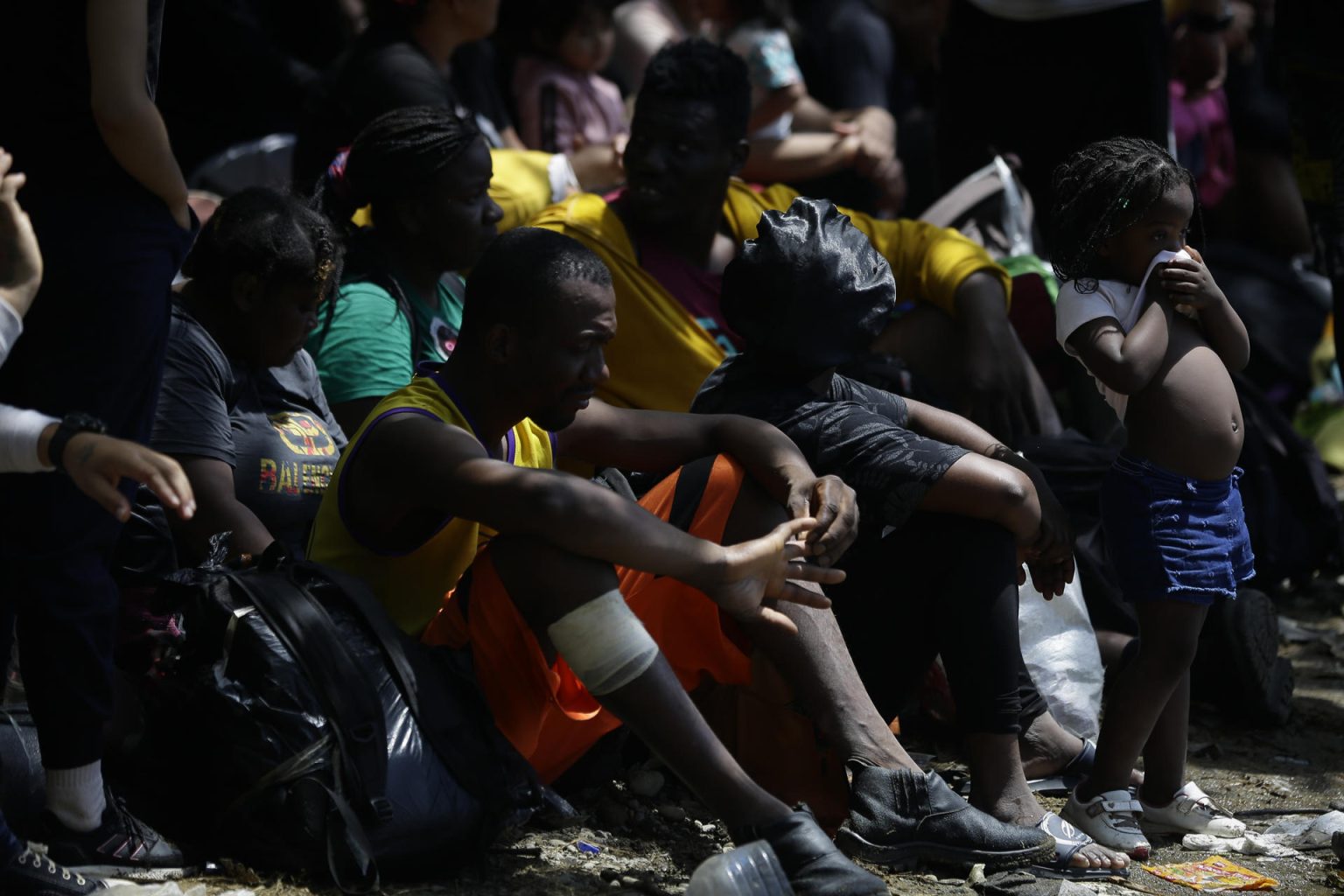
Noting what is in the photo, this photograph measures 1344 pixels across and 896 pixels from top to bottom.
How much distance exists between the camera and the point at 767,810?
2570 millimetres

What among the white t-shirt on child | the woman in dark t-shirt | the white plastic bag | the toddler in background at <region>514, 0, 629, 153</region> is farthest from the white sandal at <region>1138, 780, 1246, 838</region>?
the toddler in background at <region>514, 0, 629, 153</region>

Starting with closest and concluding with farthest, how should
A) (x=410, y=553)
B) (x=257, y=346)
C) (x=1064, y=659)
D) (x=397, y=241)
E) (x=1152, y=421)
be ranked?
(x=410, y=553)
(x=1152, y=421)
(x=257, y=346)
(x=1064, y=659)
(x=397, y=241)

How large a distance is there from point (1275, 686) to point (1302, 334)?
115 inches

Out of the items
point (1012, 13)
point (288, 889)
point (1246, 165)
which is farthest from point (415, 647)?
point (1246, 165)

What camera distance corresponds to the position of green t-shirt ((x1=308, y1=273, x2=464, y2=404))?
3.84 meters

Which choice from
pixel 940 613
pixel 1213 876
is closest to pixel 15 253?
pixel 940 613

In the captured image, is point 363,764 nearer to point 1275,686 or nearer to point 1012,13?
point 1275,686

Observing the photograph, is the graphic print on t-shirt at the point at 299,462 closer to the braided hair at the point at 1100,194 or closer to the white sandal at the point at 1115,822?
the braided hair at the point at 1100,194

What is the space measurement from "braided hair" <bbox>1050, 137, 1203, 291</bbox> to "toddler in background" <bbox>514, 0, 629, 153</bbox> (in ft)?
9.60

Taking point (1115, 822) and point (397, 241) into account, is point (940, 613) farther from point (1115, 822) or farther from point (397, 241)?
point (397, 241)

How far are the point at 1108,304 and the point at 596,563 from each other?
1278mm

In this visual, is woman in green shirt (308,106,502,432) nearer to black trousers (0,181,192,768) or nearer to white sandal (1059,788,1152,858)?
black trousers (0,181,192,768)

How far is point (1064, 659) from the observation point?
374 cm

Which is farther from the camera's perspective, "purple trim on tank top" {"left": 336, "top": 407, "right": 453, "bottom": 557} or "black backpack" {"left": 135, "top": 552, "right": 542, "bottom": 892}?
"purple trim on tank top" {"left": 336, "top": 407, "right": 453, "bottom": 557}
